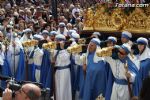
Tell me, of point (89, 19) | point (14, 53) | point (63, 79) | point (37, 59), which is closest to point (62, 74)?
point (63, 79)

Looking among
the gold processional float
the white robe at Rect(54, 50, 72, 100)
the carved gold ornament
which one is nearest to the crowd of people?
the white robe at Rect(54, 50, 72, 100)

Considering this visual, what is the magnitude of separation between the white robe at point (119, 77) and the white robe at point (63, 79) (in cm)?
162

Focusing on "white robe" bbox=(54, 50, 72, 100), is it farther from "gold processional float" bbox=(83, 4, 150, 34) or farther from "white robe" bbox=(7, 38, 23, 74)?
"gold processional float" bbox=(83, 4, 150, 34)

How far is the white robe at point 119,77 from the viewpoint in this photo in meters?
7.66

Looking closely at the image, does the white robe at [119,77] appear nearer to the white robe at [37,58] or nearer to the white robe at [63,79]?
the white robe at [63,79]

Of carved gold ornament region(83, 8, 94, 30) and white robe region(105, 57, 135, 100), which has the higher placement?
carved gold ornament region(83, 8, 94, 30)

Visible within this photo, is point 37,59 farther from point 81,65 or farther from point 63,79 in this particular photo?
point 81,65

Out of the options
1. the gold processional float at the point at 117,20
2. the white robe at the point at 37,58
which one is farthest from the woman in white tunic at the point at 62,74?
the gold processional float at the point at 117,20

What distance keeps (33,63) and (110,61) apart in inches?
110

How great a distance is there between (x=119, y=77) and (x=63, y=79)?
6.78ft

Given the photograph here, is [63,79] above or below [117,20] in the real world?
below

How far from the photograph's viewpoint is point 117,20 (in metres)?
10.4

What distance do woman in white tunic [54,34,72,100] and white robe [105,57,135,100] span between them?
5.36 feet

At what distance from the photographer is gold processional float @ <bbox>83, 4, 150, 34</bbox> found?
32.6 ft
